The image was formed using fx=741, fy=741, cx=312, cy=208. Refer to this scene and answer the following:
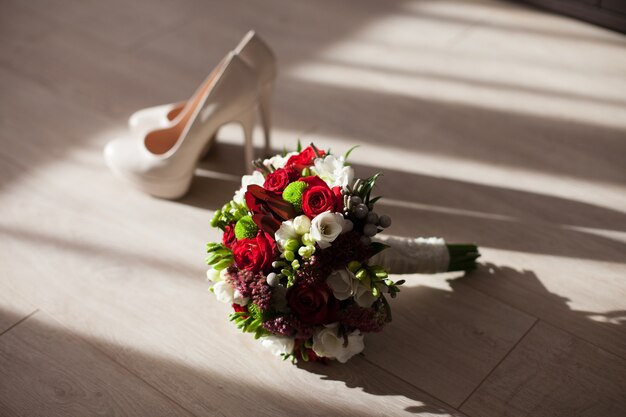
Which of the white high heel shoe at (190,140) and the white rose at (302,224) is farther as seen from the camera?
the white high heel shoe at (190,140)

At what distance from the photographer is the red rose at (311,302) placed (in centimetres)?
120

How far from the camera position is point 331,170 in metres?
1.27

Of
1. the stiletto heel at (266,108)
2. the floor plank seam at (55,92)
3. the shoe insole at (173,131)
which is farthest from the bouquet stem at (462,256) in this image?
the floor plank seam at (55,92)

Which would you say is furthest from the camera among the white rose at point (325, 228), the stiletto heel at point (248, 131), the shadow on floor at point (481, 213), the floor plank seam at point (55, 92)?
the floor plank seam at point (55, 92)

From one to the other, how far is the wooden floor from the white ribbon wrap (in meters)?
0.06

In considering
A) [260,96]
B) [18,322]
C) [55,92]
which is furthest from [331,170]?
[55,92]

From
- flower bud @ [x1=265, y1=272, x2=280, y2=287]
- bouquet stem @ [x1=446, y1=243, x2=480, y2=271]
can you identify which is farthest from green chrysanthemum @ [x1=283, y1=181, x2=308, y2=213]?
bouquet stem @ [x1=446, y1=243, x2=480, y2=271]

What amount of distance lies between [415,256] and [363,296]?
9.3 inches

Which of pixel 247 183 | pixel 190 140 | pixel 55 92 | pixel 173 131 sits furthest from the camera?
pixel 55 92

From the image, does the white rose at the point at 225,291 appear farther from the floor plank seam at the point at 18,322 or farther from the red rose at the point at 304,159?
the floor plank seam at the point at 18,322

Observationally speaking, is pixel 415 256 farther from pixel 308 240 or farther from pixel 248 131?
pixel 248 131

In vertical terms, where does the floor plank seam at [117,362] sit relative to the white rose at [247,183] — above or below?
below

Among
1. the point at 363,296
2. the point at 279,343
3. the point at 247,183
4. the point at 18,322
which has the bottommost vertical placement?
the point at 18,322

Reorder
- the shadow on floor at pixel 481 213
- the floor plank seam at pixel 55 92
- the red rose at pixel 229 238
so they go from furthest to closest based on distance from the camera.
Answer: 1. the floor plank seam at pixel 55 92
2. the shadow on floor at pixel 481 213
3. the red rose at pixel 229 238
